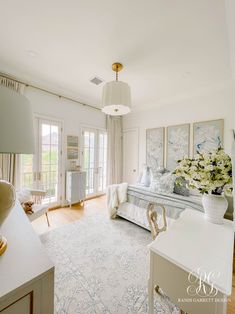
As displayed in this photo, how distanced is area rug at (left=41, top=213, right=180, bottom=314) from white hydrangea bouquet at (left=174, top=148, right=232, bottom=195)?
3.83 feet

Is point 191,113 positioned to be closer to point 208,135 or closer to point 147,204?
point 208,135

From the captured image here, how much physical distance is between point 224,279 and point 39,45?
3.06 metres

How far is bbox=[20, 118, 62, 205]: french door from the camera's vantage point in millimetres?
3055

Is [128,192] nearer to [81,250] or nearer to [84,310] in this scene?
[81,250]

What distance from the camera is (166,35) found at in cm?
182

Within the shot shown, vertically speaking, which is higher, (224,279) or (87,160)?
(87,160)

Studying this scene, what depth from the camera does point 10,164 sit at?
2695mm

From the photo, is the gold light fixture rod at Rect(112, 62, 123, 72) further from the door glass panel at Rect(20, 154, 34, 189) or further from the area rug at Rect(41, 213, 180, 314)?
the area rug at Rect(41, 213, 180, 314)

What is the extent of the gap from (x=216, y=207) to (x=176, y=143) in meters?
2.47

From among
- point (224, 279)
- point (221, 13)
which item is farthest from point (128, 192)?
point (221, 13)

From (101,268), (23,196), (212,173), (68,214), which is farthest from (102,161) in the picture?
(212,173)

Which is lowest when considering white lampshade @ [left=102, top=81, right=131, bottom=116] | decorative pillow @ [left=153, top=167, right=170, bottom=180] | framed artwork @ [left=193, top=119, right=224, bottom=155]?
decorative pillow @ [left=153, top=167, right=170, bottom=180]

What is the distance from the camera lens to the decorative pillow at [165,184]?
112 inches

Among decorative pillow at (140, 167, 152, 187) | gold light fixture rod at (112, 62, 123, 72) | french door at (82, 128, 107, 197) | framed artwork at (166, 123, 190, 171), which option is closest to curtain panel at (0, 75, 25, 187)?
french door at (82, 128, 107, 197)
